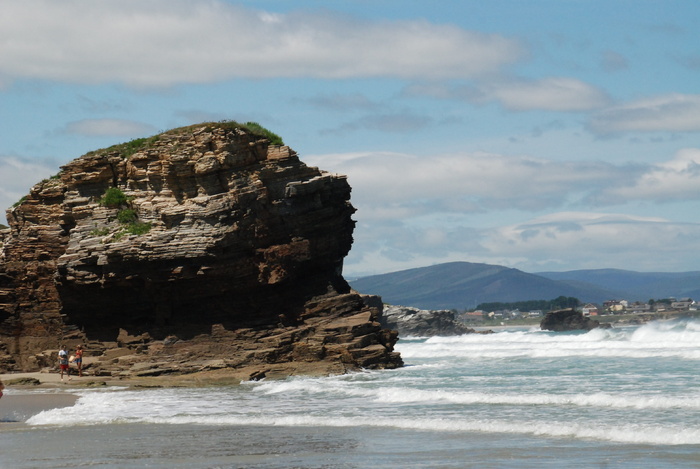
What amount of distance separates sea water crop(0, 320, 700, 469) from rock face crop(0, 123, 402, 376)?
2841 mm

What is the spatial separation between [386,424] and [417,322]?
10849 centimetres

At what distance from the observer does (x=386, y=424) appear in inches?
807

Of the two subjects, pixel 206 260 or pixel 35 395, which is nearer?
pixel 35 395

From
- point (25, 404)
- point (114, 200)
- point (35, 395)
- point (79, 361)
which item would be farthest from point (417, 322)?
point (25, 404)

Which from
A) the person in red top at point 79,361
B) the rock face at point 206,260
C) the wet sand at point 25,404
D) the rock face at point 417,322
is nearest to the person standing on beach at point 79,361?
the person in red top at point 79,361

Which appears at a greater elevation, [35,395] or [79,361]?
[79,361]

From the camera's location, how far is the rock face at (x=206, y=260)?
31.9 metres

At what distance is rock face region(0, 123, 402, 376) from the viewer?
31.9 m

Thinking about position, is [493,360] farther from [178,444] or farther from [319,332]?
[178,444]

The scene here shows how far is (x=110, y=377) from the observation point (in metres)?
31.3

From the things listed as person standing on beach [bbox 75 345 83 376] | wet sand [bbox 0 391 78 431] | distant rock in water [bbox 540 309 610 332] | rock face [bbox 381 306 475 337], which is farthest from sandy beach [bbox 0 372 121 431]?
distant rock in water [bbox 540 309 610 332]

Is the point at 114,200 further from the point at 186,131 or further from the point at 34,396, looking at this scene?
the point at 34,396

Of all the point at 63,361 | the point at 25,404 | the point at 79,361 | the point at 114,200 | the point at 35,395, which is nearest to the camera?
the point at 25,404

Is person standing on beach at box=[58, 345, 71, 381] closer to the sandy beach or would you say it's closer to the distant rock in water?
the sandy beach
